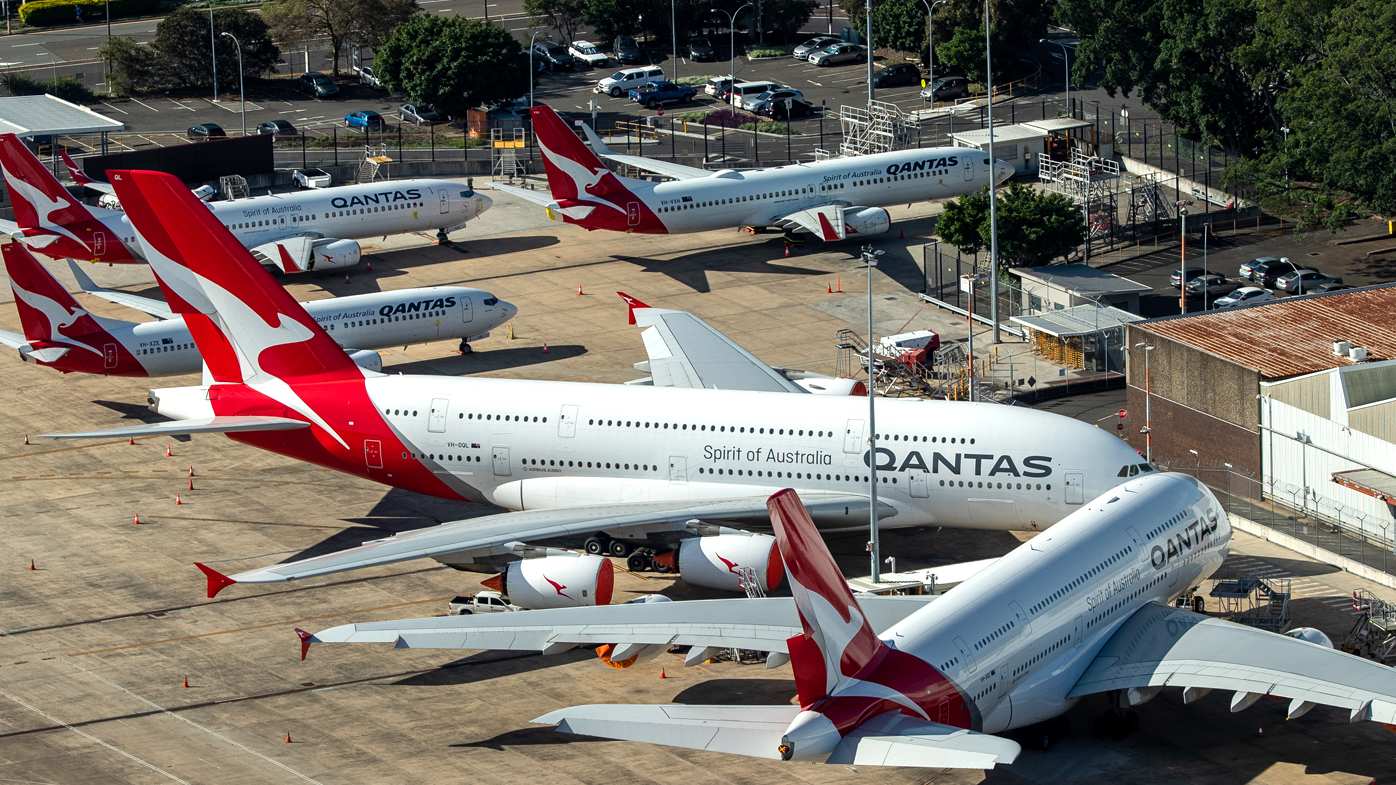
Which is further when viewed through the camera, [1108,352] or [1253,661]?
[1108,352]

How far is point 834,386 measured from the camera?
209ft

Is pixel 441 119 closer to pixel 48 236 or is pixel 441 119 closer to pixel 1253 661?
pixel 48 236

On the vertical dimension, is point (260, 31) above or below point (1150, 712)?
above

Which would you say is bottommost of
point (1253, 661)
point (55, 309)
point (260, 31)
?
point (1253, 661)

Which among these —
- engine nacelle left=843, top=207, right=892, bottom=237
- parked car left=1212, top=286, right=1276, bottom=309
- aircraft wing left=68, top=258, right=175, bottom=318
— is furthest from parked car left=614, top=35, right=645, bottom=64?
aircraft wing left=68, top=258, right=175, bottom=318

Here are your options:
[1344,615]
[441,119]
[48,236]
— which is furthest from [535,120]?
[1344,615]

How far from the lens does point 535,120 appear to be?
9106cm

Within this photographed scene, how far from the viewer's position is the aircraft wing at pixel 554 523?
48281 millimetres

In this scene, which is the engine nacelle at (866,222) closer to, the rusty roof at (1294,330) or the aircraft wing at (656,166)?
the aircraft wing at (656,166)

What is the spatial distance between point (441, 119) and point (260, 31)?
871 inches

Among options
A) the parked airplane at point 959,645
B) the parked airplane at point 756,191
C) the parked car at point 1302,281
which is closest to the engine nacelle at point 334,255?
the parked airplane at point 756,191

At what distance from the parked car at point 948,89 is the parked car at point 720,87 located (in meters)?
15.6

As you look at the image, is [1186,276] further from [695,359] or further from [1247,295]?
[695,359]

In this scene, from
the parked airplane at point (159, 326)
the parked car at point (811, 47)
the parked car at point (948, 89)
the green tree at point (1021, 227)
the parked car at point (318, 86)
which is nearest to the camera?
the parked airplane at point (159, 326)
